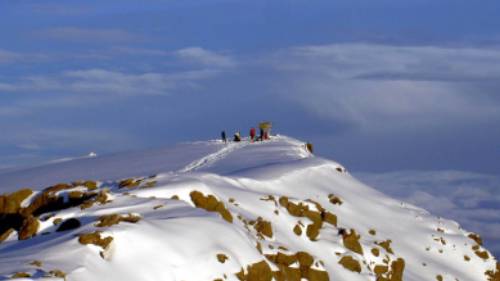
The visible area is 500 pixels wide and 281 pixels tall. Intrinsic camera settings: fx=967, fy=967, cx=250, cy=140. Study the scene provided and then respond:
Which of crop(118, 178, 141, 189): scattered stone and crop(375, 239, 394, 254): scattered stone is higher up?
crop(118, 178, 141, 189): scattered stone

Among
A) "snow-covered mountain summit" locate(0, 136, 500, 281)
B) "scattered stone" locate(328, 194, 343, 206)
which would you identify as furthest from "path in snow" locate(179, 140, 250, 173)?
"scattered stone" locate(328, 194, 343, 206)

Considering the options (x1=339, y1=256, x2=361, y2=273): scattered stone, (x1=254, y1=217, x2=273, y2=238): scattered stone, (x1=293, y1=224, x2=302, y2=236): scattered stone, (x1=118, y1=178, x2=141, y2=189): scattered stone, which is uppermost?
(x1=118, y1=178, x2=141, y2=189): scattered stone

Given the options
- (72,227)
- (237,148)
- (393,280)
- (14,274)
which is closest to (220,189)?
(393,280)

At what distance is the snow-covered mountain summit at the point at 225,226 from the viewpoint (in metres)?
24.3

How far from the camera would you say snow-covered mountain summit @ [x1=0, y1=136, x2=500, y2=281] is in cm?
2430

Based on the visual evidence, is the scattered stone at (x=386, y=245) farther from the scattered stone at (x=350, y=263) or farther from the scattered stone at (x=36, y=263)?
the scattered stone at (x=36, y=263)

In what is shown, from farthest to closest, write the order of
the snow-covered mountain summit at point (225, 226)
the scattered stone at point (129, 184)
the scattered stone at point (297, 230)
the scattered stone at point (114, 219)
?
the scattered stone at point (297, 230)
the scattered stone at point (129, 184)
the scattered stone at point (114, 219)
the snow-covered mountain summit at point (225, 226)

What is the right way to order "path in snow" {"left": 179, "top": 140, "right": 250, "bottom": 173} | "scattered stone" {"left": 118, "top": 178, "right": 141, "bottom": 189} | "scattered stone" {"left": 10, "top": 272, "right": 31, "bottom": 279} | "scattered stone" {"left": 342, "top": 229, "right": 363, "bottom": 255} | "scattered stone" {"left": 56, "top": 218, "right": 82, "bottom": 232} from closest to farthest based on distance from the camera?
"scattered stone" {"left": 10, "top": 272, "right": 31, "bottom": 279} → "scattered stone" {"left": 56, "top": 218, "right": 82, "bottom": 232} → "scattered stone" {"left": 118, "top": 178, "right": 141, "bottom": 189} → "scattered stone" {"left": 342, "top": 229, "right": 363, "bottom": 255} → "path in snow" {"left": 179, "top": 140, "right": 250, "bottom": 173}

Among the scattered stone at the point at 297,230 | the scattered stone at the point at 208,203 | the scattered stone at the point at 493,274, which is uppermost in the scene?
the scattered stone at the point at 208,203

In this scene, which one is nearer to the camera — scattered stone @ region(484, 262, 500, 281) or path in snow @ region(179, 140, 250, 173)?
scattered stone @ region(484, 262, 500, 281)

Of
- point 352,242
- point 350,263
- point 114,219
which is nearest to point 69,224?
point 114,219

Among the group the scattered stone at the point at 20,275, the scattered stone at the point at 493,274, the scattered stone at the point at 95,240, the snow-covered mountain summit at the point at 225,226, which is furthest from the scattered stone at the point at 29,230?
the scattered stone at the point at 493,274

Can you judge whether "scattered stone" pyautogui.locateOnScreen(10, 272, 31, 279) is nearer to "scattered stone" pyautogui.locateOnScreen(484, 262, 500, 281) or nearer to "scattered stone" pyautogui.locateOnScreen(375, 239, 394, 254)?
"scattered stone" pyautogui.locateOnScreen(375, 239, 394, 254)

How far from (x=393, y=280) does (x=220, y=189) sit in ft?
27.3
